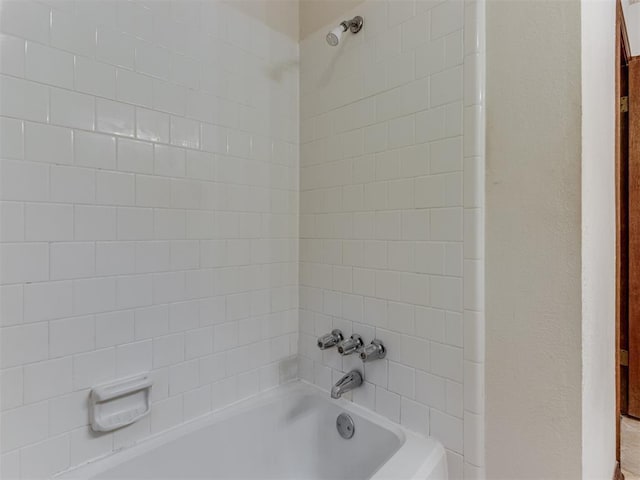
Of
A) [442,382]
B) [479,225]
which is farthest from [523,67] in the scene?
[442,382]

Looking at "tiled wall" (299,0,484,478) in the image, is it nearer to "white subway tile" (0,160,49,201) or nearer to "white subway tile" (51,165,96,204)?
"white subway tile" (51,165,96,204)

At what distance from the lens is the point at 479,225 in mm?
1090

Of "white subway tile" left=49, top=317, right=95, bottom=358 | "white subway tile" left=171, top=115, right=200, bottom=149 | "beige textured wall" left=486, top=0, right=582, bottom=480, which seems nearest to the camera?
"beige textured wall" left=486, top=0, right=582, bottom=480

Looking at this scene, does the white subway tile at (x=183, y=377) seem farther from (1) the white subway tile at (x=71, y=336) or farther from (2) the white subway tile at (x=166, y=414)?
(1) the white subway tile at (x=71, y=336)

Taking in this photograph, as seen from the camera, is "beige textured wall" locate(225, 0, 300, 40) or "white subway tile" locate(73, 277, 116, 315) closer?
"white subway tile" locate(73, 277, 116, 315)

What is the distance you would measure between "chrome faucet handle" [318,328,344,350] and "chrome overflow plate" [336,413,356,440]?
0.92ft

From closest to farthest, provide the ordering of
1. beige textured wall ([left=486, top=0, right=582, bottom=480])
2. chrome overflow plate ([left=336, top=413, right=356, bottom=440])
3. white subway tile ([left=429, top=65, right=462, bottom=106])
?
beige textured wall ([left=486, top=0, right=582, bottom=480])
white subway tile ([left=429, top=65, right=462, bottom=106])
chrome overflow plate ([left=336, top=413, right=356, bottom=440])

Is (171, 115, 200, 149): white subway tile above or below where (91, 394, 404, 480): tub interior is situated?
above

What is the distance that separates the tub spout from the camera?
134 cm

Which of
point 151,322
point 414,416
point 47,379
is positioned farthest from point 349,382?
point 47,379

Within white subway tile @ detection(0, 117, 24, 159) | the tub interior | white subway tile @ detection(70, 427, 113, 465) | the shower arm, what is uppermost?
the shower arm

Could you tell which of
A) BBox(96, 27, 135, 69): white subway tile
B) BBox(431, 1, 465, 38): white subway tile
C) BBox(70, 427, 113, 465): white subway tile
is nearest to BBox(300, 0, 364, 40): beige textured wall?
BBox(431, 1, 465, 38): white subway tile

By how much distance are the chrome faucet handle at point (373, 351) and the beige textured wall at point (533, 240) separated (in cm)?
38

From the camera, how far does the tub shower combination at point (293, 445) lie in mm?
1113
